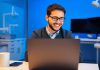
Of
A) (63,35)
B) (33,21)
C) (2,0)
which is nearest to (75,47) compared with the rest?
(63,35)

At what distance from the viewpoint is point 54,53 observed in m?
1.23

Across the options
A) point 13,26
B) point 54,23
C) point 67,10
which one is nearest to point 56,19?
point 54,23

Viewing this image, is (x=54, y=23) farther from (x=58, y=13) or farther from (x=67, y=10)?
(x=67, y=10)

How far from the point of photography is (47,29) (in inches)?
75.9

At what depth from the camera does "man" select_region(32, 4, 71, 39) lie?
172 cm

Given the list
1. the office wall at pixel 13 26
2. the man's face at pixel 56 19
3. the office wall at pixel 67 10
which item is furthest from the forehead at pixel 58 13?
the office wall at pixel 67 10

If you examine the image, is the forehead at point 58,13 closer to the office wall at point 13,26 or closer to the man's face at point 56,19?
the man's face at point 56,19

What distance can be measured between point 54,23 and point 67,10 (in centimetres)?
364

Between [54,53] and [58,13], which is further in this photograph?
[58,13]

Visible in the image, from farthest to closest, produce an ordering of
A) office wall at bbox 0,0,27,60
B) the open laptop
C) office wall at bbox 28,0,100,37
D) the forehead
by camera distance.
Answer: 1. office wall at bbox 28,0,100,37
2. office wall at bbox 0,0,27,60
3. the forehead
4. the open laptop

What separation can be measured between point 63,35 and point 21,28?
3.70 m

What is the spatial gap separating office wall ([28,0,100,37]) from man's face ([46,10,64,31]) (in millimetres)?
3529

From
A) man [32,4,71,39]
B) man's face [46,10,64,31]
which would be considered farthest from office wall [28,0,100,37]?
man's face [46,10,64,31]

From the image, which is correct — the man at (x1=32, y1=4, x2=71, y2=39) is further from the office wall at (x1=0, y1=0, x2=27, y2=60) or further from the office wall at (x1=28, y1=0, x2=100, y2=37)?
the office wall at (x1=28, y1=0, x2=100, y2=37)
